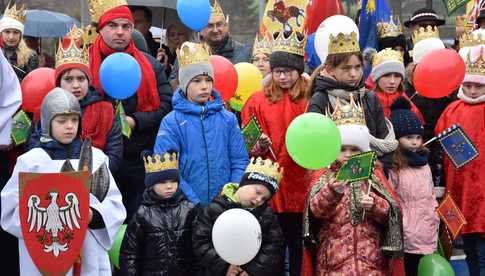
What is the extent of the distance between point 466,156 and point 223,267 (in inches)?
88.1

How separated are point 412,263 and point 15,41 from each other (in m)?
4.20

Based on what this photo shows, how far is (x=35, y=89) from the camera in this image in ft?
27.4

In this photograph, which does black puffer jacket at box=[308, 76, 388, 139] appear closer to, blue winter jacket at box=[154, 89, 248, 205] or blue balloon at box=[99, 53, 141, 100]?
blue winter jacket at box=[154, 89, 248, 205]

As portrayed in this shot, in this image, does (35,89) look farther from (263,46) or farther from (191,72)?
(263,46)

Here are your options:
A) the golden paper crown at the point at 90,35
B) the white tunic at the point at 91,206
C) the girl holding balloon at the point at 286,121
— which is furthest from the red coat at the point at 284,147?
the white tunic at the point at 91,206

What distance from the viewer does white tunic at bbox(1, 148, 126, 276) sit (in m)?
7.14

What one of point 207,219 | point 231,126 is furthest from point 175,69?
point 207,219

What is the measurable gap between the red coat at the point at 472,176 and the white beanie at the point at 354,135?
6.44 feet

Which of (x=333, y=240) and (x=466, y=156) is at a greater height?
(x=466, y=156)

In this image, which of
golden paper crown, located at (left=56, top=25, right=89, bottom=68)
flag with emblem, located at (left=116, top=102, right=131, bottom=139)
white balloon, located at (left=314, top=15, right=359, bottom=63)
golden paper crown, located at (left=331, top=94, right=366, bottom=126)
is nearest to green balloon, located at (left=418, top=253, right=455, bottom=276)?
golden paper crown, located at (left=331, top=94, right=366, bottom=126)

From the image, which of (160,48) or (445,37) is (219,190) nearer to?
(160,48)

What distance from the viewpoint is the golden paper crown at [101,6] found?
8898 millimetres

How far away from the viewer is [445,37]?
18.2 metres

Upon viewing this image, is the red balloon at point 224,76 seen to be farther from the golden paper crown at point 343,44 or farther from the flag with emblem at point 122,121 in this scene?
the golden paper crown at point 343,44
